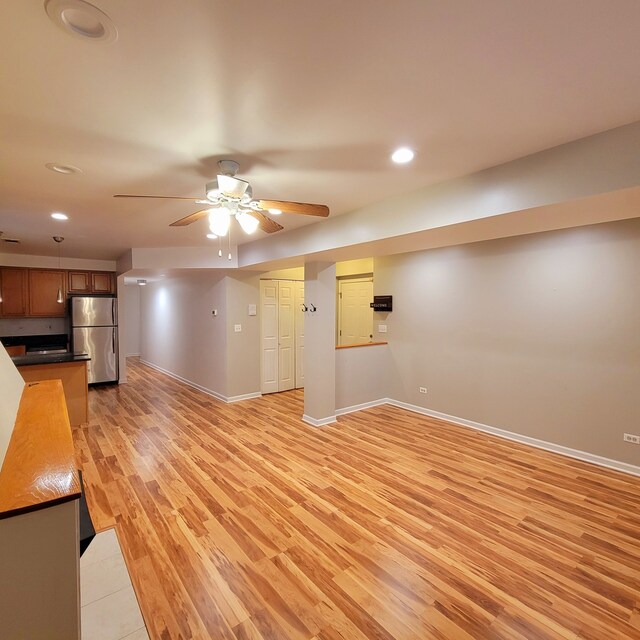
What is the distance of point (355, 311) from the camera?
22.1 feet

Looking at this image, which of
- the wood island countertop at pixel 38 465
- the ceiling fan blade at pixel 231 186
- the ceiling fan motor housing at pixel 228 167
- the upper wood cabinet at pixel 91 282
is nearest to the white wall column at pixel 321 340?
the ceiling fan motor housing at pixel 228 167

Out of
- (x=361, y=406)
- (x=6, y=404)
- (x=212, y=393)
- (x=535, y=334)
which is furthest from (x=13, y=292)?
(x=535, y=334)

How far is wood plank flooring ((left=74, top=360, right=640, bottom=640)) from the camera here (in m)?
1.74

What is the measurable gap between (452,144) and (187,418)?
4.77m

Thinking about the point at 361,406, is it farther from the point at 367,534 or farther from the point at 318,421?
the point at 367,534

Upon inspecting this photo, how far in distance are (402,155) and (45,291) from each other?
280 inches

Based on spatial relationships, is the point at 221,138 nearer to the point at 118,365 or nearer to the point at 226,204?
the point at 226,204

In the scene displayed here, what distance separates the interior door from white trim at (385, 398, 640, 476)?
1.89 m

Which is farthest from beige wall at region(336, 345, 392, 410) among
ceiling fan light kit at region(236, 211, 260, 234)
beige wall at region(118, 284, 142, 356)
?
beige wall at region(118, 284, 142, 356)

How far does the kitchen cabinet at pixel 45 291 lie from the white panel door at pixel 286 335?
4200 millimetres

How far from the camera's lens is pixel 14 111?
1672 mm

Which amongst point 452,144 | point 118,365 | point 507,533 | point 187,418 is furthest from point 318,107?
point 118,365

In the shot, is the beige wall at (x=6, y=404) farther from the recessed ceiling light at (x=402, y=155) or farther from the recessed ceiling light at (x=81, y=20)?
the recessed ceiling light at (x=402, y=155)

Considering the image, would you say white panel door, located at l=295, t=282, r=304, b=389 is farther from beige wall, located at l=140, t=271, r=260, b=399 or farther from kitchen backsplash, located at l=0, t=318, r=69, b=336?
kitchen backsplash, located at l=0, t=318, r=69, b=336
